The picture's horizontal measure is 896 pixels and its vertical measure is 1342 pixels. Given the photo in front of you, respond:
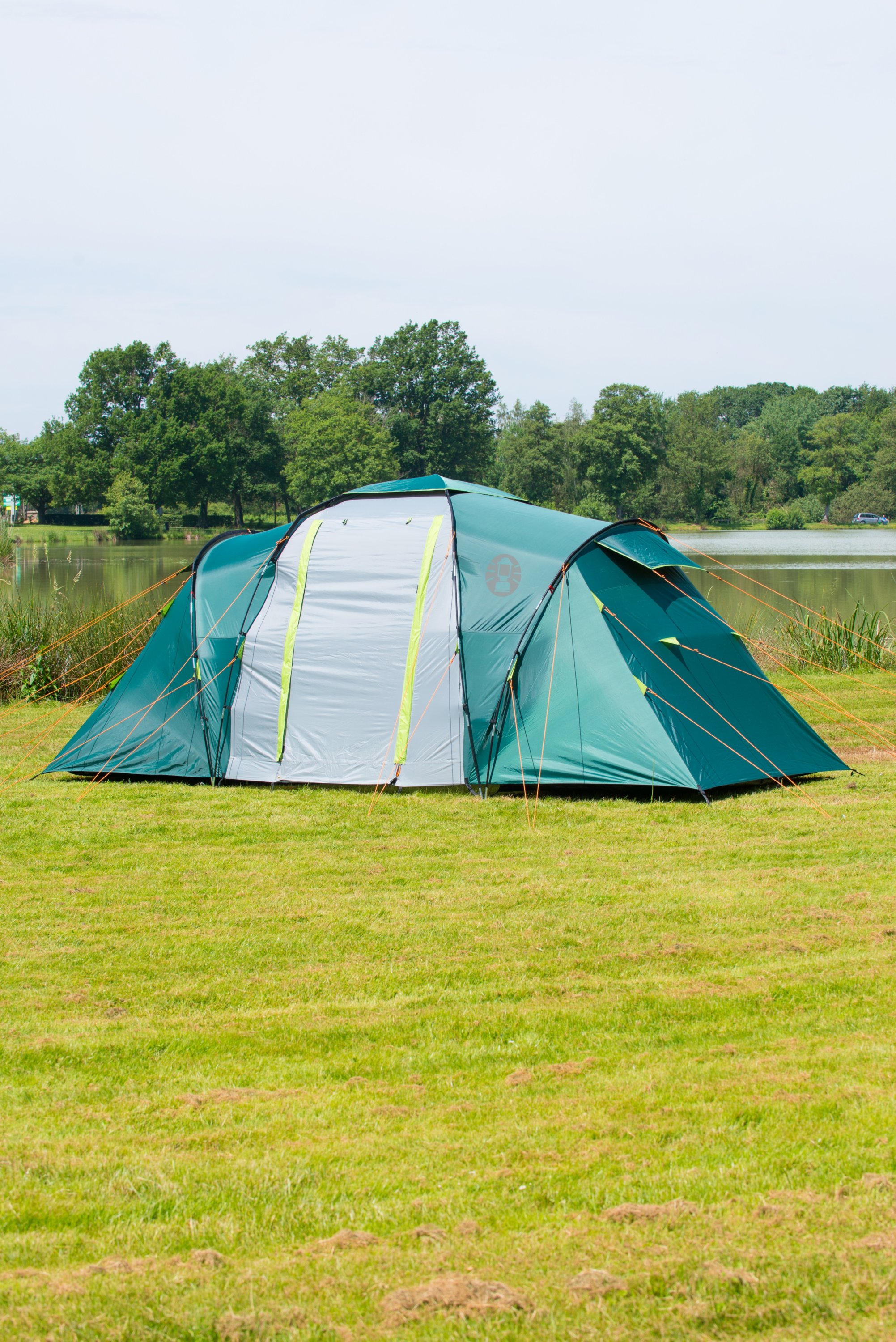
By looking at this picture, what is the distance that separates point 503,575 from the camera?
8.48 m

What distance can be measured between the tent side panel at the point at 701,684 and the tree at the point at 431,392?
215 feet

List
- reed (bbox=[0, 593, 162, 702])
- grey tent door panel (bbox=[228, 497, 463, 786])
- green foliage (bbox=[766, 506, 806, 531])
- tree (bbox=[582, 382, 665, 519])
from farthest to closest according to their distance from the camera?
1. green foliage (bbox=[766, 506, 806, 531])
2. tree (bbox=[582, 382, 665, 519])
3. reed (bbox=[0, 593, 162, 702])
4. grey tent door panel (bbox=[228, 497, 463, 786])

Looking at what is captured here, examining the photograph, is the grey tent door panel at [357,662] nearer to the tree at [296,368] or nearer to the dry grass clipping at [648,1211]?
the dry grass clipping at [648,1211]

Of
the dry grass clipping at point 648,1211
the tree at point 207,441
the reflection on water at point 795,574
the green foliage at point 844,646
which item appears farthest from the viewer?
the tree at point 207,441

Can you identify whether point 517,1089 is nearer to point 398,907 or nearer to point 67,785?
point 398,907

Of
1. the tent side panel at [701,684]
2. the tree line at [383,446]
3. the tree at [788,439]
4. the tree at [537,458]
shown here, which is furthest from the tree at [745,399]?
the tent side panel at [701,684]

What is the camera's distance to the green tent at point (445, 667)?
26.3 ft

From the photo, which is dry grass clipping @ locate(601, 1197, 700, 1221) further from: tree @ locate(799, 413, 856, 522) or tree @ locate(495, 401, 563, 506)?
tree @ locate(799, 413, 856, 522)

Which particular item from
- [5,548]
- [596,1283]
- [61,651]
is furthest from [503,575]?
[5,548]

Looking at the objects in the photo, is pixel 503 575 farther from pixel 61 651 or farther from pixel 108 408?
pixel 108 408

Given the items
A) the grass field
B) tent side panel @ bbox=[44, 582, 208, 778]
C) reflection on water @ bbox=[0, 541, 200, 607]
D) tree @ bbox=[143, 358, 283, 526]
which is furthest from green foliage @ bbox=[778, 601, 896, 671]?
tree @ bbox=[143, 358, 283, 526]

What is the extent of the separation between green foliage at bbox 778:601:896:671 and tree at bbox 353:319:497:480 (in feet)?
→ 193

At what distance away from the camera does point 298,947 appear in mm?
5141

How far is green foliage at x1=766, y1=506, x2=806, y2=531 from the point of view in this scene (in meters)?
78.8
